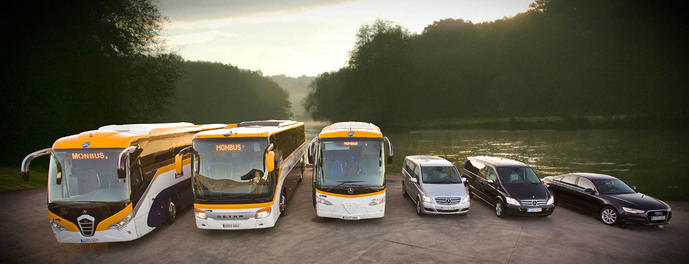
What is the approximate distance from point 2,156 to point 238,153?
1023 inches

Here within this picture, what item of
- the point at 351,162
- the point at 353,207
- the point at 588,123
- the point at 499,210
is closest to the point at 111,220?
the point at 353,207

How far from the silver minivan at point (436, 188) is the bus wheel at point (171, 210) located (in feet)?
28.3

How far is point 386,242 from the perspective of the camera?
9445 mm

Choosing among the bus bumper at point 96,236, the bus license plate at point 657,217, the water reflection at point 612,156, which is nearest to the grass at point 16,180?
the bus bumper at point 96,236

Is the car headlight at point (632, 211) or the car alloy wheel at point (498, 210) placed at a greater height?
the car headlight at point (632, 211)

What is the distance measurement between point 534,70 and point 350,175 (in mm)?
97314

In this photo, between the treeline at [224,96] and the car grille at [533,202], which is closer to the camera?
the car grille at [533,202]

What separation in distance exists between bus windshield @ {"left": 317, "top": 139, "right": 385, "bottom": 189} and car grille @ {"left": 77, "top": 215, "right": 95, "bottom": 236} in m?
6.23

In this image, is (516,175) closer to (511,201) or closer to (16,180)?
(511,201)

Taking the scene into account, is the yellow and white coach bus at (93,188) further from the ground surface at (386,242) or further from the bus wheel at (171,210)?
the bus wheel at (171,210)

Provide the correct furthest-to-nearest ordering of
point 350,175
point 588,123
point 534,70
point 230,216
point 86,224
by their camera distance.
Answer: point 534,70
point 588,123
point 350,175
point 230,216
point 86,224

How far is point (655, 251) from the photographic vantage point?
28.9 feet

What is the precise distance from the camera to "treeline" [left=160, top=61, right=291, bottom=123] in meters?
89.5

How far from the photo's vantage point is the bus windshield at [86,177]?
27.8 ft
